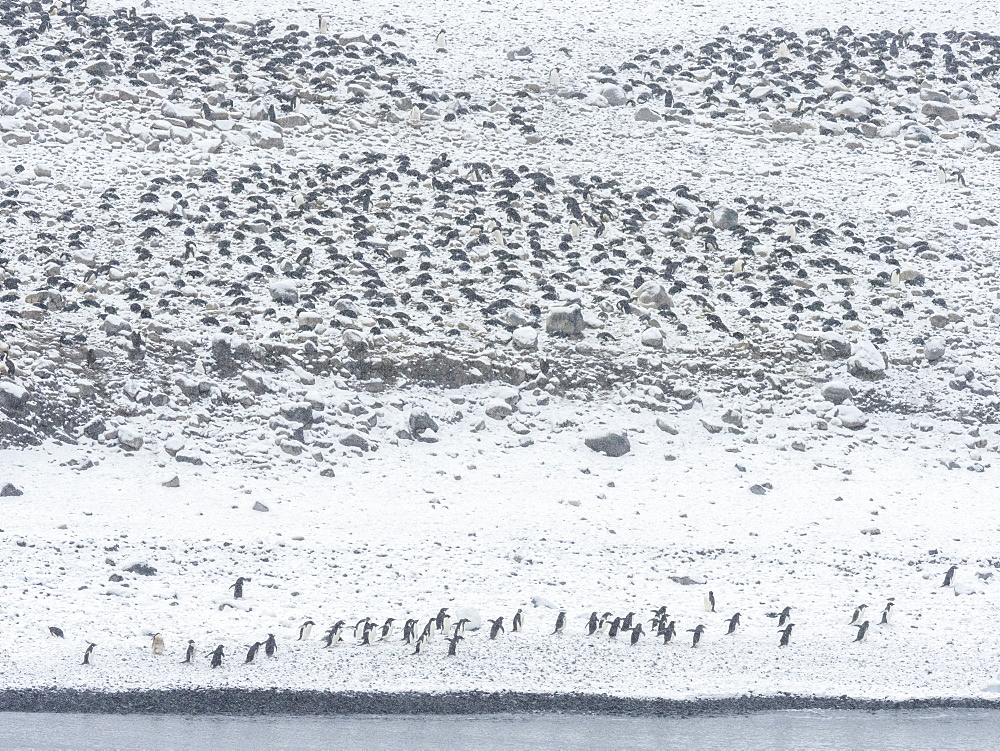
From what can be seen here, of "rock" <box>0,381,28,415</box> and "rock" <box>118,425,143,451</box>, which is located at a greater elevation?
"rock" <box>0,381,28,415</box>

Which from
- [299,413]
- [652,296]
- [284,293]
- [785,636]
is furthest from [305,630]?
[652,296]

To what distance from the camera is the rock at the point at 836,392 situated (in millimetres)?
23438

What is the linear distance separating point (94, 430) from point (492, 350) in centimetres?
830

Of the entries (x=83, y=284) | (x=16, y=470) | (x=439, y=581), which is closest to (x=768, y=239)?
(x=439, y=581)

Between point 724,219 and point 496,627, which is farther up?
point 724,219

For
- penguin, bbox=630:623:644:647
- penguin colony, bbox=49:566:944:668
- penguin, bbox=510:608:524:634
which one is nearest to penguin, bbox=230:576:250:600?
penguin colony, bbox=49:566:944:668

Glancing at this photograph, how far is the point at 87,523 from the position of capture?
18.4 meters

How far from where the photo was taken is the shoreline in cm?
1493

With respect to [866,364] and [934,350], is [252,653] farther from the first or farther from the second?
[934,350]

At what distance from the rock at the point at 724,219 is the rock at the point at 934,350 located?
6.07 metres

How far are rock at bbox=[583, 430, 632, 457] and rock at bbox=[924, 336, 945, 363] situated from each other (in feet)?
25.3

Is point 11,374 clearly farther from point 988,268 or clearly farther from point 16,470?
point 988,268

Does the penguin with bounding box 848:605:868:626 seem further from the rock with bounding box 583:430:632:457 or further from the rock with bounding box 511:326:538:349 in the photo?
the rock with bounding box 511:326:538:349

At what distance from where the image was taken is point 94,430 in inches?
818
